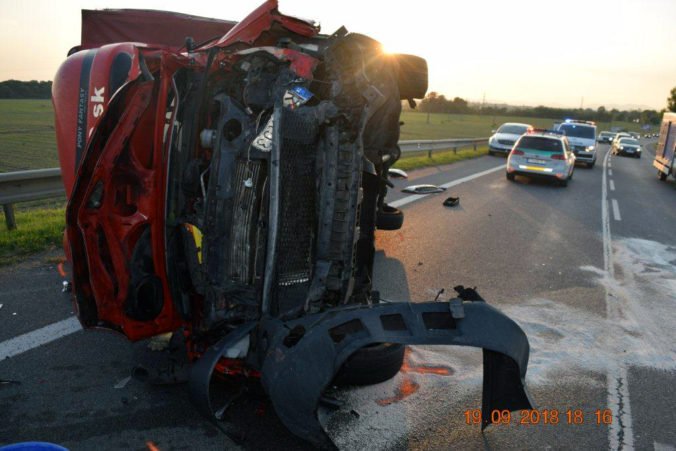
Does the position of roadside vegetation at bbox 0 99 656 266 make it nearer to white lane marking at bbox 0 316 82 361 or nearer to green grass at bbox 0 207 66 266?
→ green grass at bbox 0 207 66 266

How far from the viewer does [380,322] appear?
8.32 feet

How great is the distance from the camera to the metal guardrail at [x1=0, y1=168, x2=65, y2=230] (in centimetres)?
613

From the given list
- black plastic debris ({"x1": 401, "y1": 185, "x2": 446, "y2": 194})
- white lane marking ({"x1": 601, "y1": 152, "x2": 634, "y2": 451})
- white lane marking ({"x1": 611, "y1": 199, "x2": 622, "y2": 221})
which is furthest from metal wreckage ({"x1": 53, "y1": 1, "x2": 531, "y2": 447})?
white lane marking ({"x1": 611, "y1": 199, "x2": 622, "y2": 221})

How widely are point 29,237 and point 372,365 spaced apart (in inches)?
182

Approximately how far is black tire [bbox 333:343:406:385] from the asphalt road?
10 centimetres

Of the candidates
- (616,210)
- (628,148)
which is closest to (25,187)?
(616,210)

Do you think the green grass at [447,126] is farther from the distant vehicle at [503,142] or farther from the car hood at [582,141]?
the car hood at [582,141]

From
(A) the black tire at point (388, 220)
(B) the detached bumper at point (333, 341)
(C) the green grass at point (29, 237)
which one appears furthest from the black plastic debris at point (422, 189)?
(B) the detached bumper at point (333, 341)

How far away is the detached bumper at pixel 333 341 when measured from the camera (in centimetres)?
247

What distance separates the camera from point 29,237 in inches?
238

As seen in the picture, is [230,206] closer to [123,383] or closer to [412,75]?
[123,383]

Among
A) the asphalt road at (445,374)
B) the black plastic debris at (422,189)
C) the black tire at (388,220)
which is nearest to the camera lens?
the asphalt road at (445,374)

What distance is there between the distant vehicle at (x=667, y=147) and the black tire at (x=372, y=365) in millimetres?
16664
